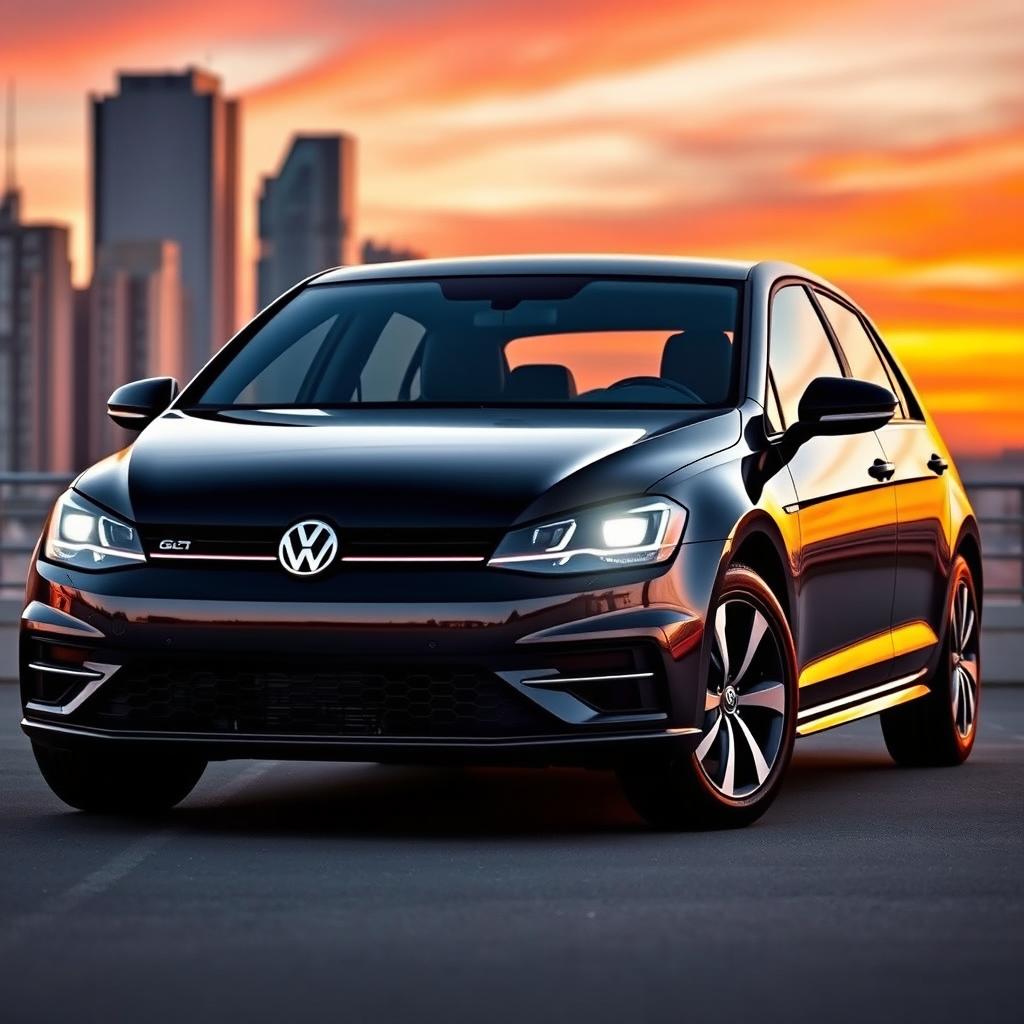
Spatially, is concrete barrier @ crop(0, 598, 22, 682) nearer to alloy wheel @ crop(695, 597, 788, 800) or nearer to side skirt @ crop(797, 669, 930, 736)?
side skirt @ crop(797, 669, 930, 736)

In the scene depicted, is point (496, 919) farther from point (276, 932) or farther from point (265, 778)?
point (265, 778)

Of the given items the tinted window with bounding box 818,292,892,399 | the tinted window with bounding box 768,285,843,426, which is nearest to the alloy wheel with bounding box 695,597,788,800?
the tinted window with bounding box 768,285,843,426

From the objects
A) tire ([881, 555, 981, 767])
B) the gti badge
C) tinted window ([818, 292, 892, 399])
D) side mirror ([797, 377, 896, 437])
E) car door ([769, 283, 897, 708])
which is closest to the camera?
the gti badge

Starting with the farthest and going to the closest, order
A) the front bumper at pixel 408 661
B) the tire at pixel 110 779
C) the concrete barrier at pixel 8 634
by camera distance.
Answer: the concrete barrier at pixel 8 634 → the tire at pixel 110 779 → the front bumper at pixel 408 661

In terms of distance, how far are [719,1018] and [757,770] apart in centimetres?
296

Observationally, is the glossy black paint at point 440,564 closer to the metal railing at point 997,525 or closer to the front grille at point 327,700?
the front grille at point 327,700

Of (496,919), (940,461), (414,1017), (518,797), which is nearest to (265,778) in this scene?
(518,797)

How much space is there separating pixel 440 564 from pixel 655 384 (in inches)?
57.7

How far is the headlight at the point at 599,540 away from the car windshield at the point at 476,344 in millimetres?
895

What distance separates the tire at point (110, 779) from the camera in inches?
317

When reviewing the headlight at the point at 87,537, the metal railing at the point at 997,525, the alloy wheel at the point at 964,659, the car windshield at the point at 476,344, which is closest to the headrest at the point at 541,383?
the car windshield at the point at 476,344

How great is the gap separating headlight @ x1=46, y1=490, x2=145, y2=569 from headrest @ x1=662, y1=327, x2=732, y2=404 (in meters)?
1.88

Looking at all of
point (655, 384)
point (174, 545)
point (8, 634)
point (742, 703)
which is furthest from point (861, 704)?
point (8, 634)

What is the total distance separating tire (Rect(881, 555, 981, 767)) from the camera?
32.9 feet
